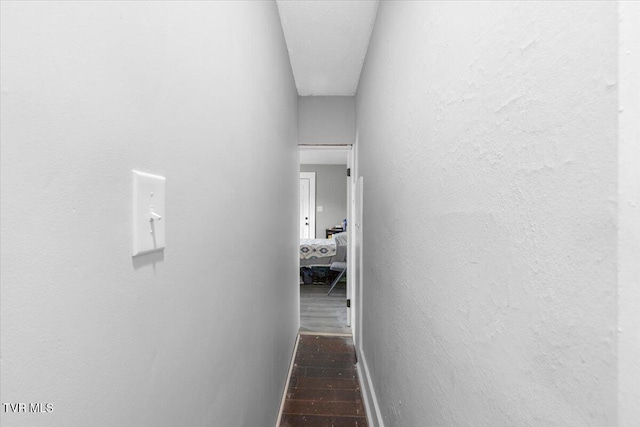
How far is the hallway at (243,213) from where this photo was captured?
13.6 inches

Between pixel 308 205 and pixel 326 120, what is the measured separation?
14.1 ft

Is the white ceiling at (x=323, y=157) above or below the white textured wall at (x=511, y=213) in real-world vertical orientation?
above

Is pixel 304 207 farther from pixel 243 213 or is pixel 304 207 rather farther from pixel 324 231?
pixel 243 213

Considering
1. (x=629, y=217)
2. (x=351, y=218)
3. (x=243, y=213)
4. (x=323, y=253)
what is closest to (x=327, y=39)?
(x=243, y=213)

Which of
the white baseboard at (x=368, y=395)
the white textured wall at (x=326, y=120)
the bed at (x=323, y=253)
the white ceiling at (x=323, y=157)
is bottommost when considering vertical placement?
the white baseboard at (x=368, y=395)

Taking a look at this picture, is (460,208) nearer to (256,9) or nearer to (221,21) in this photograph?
(221,21)

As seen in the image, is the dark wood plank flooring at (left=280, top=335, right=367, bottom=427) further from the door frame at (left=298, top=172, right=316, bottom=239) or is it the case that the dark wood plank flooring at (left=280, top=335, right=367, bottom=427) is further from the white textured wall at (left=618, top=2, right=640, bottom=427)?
the door frame at (left=298, top=172, right=316, bottom=239)

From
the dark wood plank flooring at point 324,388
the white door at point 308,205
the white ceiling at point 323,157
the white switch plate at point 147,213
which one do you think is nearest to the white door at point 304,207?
the white door at point 308,205

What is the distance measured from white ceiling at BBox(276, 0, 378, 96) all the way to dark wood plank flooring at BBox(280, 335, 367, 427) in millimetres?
2364

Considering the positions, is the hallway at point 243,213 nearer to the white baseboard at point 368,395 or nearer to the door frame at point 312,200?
the white baseboard at point 368,395

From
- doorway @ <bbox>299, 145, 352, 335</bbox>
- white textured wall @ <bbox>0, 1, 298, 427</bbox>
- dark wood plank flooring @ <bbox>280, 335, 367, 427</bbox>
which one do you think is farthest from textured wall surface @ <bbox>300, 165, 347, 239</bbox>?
white textured wall @ <bbox>0, 1, 298, 427</bbox>

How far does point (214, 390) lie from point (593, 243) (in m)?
0.87

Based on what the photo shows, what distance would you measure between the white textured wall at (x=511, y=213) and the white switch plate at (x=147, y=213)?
1.98 ft

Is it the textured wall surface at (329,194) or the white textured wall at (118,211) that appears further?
the textured wall surface at (329,194)
